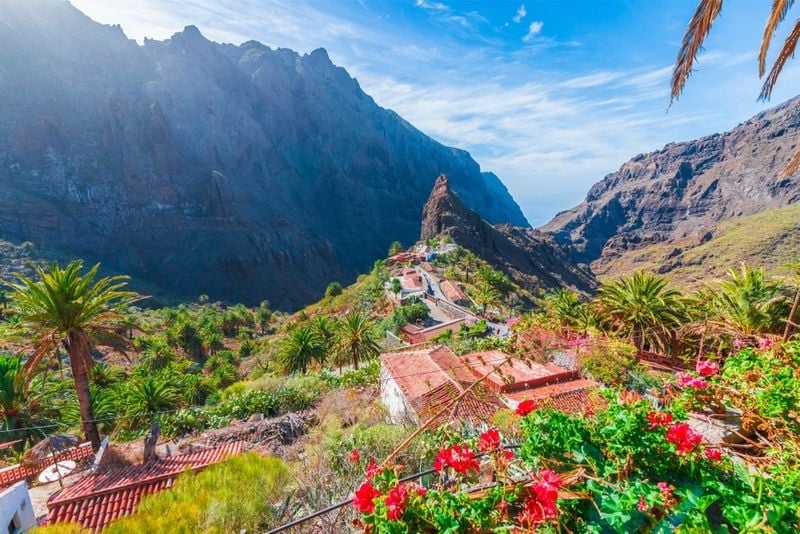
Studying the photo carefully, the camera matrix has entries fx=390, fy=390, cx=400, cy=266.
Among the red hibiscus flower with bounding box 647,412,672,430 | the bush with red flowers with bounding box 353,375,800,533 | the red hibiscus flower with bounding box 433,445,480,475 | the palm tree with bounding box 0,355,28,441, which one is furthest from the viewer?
the palm tree with bounding box 0,355,28,441

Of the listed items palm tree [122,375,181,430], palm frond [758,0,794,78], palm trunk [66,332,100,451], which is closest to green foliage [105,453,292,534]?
palm frond [758,0,794,78]

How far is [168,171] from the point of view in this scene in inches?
3875

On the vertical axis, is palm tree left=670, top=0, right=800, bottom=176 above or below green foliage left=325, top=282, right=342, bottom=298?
above

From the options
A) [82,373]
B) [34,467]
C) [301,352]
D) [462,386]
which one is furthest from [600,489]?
[301,352]

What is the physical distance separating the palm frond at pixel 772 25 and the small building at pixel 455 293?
38844mm

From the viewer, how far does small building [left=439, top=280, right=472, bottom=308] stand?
142 feet

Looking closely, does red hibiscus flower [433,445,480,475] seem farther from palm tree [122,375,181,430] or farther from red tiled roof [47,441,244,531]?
palm tree [122,375,181,430]

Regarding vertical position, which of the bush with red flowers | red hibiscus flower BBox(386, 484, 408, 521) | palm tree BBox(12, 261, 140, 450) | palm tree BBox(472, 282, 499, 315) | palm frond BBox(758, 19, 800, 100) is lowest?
palm tree BBox(472, 282, 499, 315)

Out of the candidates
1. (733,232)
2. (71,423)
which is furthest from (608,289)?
(733,232)

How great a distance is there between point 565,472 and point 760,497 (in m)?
1.16

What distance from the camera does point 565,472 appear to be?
308cm

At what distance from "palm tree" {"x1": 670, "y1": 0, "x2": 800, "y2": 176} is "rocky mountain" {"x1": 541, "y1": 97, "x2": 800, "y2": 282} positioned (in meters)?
97.2

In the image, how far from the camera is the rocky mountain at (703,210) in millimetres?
95375

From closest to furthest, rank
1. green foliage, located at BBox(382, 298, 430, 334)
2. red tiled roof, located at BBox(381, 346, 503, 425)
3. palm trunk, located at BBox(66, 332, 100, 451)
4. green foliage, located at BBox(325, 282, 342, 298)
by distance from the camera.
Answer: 1. red tiled roof, located at BBox(381, 346, 503, 425)
2. palm trunk, located at BBox(66, 332, 100, 451)
3. green foliage, located at BBox(382, 298, 430, 334)
4. green foliage, located at BBox(325, 282, 342, 298)
